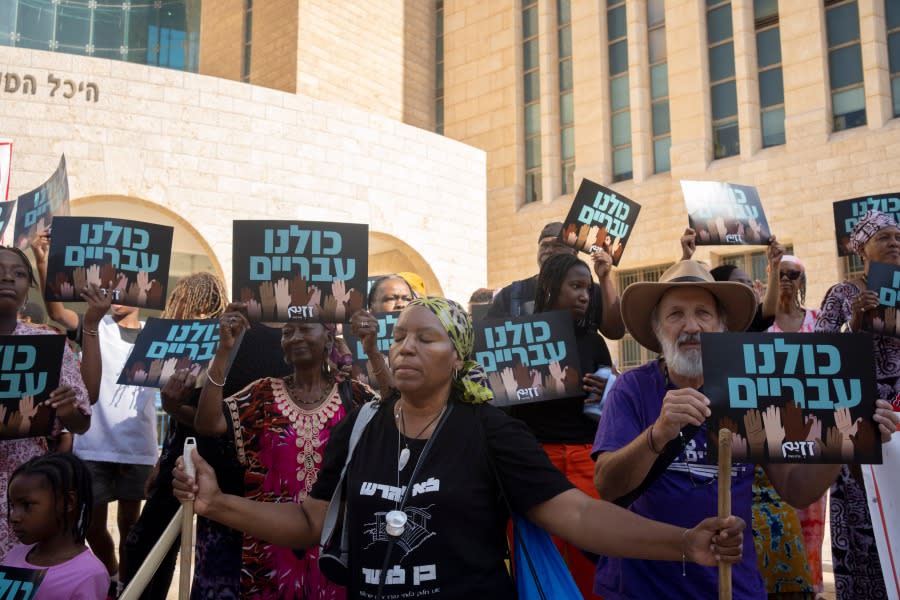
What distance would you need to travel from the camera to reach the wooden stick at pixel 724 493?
7.18ft

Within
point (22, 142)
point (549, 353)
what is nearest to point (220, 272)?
point (22, 142)

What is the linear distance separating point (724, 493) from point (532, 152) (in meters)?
23.0

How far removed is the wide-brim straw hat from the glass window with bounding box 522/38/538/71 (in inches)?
893

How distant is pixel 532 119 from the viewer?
2470 cm

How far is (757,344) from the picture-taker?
8.84ft

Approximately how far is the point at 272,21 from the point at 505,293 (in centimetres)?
2030

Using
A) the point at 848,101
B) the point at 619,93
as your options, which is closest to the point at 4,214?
the point at 848,101

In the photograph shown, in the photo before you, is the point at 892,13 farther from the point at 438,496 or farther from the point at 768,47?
the point at 438,496

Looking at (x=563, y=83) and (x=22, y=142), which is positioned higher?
(x=563, y=83)

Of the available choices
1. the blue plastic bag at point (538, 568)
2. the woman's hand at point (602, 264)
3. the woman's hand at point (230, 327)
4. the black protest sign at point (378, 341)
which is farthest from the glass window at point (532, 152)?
the blue plastic bag at point (538, 568)

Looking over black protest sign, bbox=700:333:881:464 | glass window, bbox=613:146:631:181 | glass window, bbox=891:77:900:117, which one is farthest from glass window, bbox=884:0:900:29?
black protest sign, bbox=700:333:881:464

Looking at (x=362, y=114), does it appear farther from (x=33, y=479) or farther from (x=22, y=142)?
(x=33, y=479)

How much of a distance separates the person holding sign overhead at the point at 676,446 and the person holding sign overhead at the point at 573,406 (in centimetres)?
112

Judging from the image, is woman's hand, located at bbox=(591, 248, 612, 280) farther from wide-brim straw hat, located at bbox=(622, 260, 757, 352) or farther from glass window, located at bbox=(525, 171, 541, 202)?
glass window, located at bbox=(525, 171, 541, 202)
